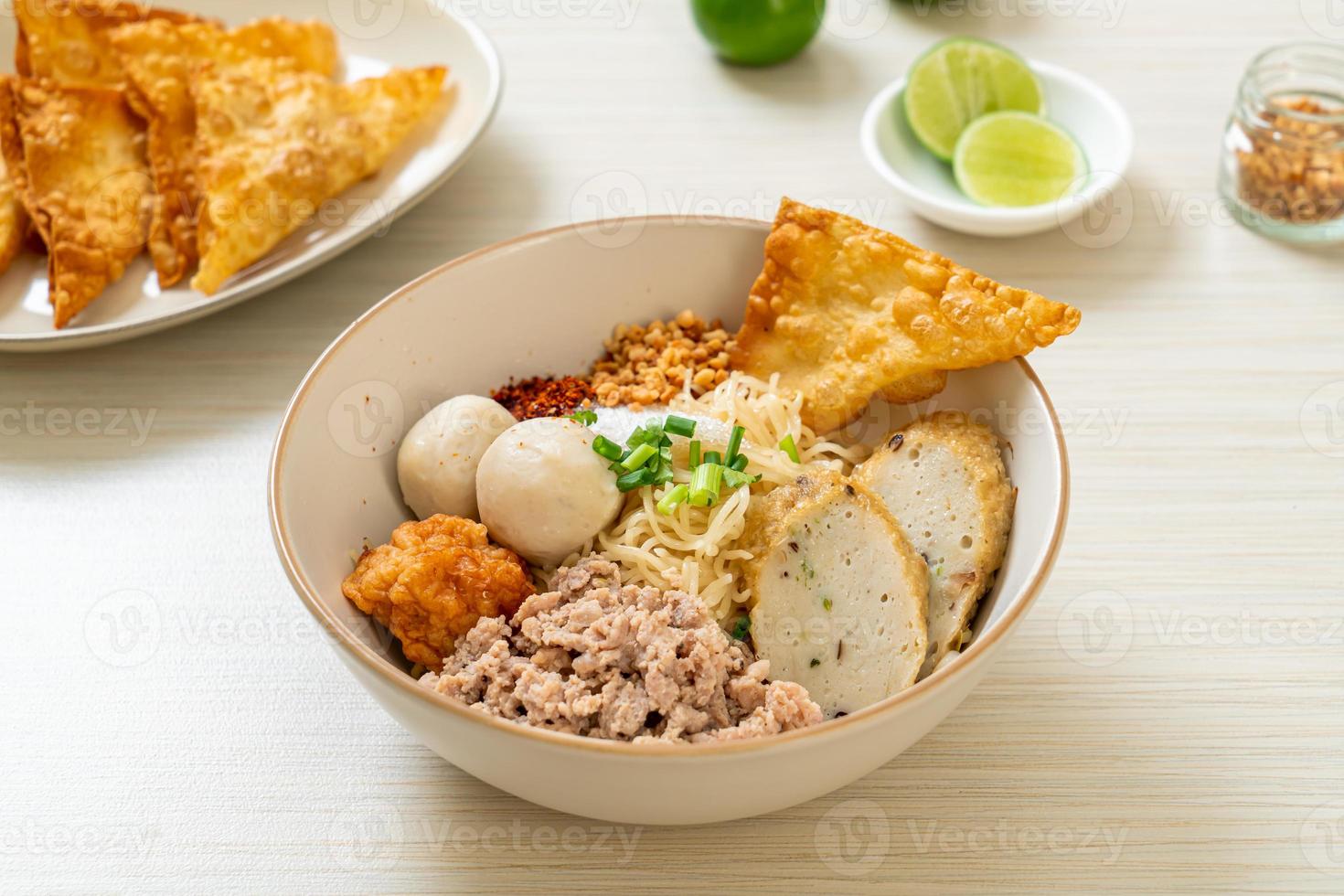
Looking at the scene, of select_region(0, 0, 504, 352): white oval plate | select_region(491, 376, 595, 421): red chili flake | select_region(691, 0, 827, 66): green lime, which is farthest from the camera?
select_region(691, 0, 827, 66): green lime

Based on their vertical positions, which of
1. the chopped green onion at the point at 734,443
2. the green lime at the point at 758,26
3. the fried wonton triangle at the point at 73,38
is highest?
the fried wonton triangle at the point at 73,38

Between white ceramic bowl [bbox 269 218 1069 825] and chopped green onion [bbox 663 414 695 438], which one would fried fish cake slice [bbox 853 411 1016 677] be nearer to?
white ceramic bowl [bbox 269 218 1069 825]

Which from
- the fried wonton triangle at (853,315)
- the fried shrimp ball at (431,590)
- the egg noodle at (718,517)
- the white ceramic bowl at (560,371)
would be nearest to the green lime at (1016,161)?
the fried wonton triangle at (853,315)

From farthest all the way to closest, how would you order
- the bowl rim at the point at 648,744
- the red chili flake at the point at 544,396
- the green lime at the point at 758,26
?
the green lime at the point at 758,26, the red chili flake at the point at 544,396, the bowl rim at the point at 648,744

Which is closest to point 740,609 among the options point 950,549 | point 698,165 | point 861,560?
point 861,560

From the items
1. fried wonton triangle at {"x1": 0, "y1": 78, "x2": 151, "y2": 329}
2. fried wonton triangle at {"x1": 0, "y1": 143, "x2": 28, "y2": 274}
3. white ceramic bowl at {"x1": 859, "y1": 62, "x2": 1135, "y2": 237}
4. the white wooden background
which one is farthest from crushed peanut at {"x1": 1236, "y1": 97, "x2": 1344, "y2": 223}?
fried wonton triangle at {"x1": 0, "y1": 143, "x2": 28, "y2": 274}

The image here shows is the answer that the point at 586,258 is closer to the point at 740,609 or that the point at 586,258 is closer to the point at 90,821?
the point at 740,609

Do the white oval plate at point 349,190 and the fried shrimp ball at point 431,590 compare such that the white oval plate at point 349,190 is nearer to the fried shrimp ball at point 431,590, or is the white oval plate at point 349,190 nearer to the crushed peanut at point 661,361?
the crushed peanut at point 661,361
